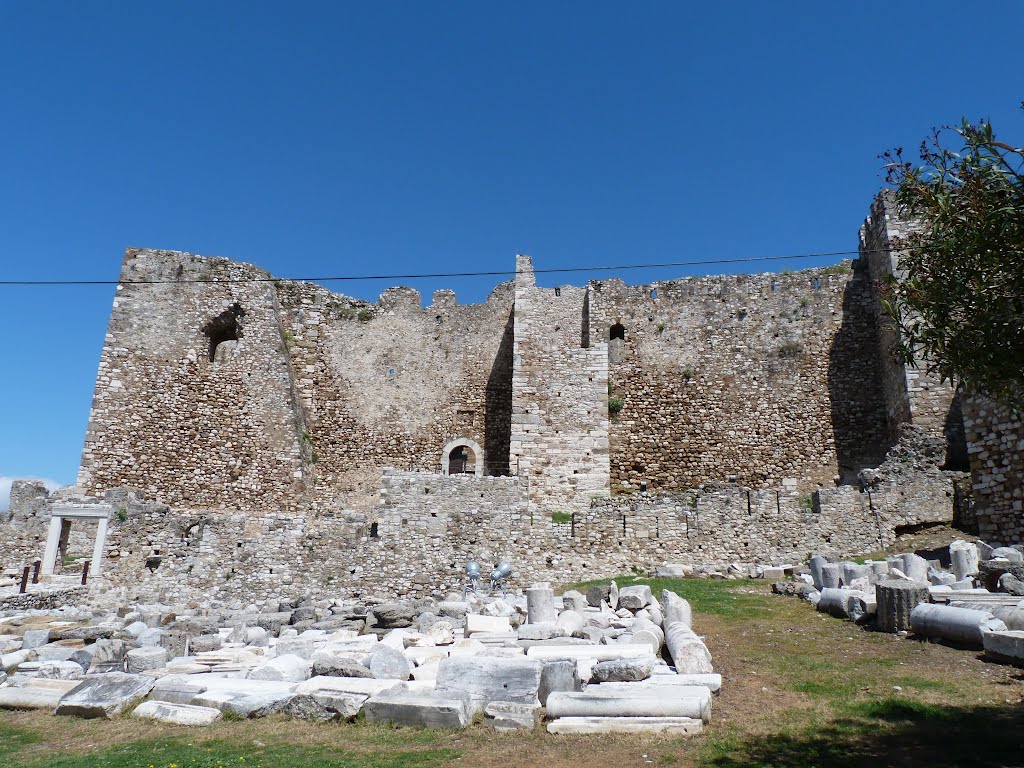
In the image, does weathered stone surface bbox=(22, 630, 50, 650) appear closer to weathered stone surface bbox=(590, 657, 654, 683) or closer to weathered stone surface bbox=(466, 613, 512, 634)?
weathered stone surface bbox=(466, 613, 512, 634)

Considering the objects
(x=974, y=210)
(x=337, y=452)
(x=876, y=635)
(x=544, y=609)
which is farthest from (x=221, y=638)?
(x=337, y=452)

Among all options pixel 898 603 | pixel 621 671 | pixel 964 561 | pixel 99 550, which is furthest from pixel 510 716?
pixel 99 550

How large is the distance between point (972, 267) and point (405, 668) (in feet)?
23.0

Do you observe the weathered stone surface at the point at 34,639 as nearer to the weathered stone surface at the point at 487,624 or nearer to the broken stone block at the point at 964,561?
the weathered stone surface at the point at 487,624

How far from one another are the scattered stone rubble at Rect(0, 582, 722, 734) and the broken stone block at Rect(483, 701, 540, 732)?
0.01 meters

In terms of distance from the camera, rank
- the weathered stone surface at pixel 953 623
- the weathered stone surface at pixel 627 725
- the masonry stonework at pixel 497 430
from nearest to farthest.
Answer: the weathered stone surface at pixel 627 725, the weathered stone surface at pixel 953 623, the masonry stonework at pixel 497 430

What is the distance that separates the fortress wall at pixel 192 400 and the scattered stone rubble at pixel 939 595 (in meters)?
15.8

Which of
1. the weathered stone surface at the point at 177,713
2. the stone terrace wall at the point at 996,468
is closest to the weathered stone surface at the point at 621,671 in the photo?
the weathered stone surface at the point at 177,713

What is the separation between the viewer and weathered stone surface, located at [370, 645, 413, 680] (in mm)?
7492

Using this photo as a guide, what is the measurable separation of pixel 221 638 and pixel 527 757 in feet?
20.7

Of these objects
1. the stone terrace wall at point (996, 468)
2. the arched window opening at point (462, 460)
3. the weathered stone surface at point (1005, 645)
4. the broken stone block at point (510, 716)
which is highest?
the arched window opening at point (462, 460)

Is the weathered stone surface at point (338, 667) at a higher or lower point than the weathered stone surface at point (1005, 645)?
lower

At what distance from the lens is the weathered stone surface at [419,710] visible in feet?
19.6

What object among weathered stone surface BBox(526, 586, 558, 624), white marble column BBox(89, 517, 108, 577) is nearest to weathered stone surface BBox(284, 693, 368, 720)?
weathered stone surface BBox(526, 586, 558, 624)
